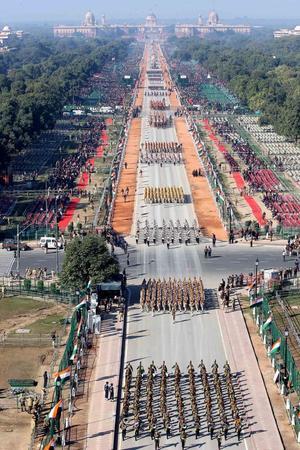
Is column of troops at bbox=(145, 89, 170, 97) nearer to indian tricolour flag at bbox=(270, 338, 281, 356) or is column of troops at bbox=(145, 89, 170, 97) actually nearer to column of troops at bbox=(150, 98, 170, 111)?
column of troops at bbox=(150, 98, 170, 111)

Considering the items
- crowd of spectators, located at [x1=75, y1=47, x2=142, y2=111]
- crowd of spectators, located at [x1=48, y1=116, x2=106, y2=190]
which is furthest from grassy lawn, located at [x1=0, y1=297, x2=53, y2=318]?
crowd of spectators, located at [x1=75, y1=47, x2=142, y2=111]

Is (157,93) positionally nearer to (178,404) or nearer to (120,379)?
(120,379)

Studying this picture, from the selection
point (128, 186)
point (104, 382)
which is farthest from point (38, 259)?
point (128, 186)

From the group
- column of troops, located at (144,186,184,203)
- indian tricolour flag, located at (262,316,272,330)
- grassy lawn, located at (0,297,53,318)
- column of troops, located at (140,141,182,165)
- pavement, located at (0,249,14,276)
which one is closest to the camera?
indian tricolour flag, located at (262,316,272,330)

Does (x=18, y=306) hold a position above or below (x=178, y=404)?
below

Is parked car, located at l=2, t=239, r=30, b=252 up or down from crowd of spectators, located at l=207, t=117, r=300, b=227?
up

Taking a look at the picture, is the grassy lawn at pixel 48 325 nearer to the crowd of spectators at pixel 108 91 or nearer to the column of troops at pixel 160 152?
the column of troops at pixel 160 152

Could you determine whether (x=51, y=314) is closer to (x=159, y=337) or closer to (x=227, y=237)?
(x=159, y=337)
